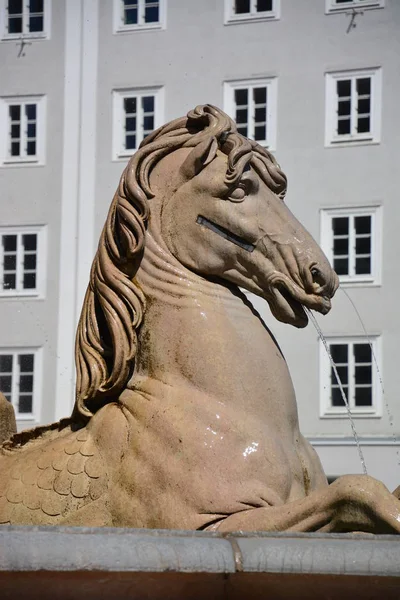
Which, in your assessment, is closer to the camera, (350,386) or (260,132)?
(350,386)

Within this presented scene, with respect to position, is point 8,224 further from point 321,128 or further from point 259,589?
point 259,589

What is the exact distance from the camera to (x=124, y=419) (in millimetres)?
4887

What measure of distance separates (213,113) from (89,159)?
29.0 metres

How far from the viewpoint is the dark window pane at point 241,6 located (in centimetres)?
3500

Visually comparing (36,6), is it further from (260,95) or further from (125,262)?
(125,262)

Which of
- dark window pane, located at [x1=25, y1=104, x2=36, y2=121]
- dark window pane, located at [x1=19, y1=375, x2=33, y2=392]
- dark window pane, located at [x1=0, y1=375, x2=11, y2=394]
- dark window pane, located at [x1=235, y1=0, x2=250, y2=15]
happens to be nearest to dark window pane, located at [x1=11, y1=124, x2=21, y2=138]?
dark window pane, located at [x1=25, y1=104, x2=36, y2=121]

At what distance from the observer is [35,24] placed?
118ft

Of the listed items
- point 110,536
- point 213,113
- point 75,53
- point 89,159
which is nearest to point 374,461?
point 89,159

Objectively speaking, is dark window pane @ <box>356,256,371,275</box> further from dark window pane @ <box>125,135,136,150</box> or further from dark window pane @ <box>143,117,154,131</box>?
dark window pane @ <box>143,117,154,131</box>

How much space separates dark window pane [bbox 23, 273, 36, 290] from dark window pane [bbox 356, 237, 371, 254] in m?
7.61

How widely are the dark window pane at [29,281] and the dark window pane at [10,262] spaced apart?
38cm

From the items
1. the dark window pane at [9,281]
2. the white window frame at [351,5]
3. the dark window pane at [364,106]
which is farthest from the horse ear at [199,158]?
the white window frame at [351,5]

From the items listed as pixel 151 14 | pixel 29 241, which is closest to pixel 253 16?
pixel 151 14

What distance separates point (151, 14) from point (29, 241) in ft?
21.6
